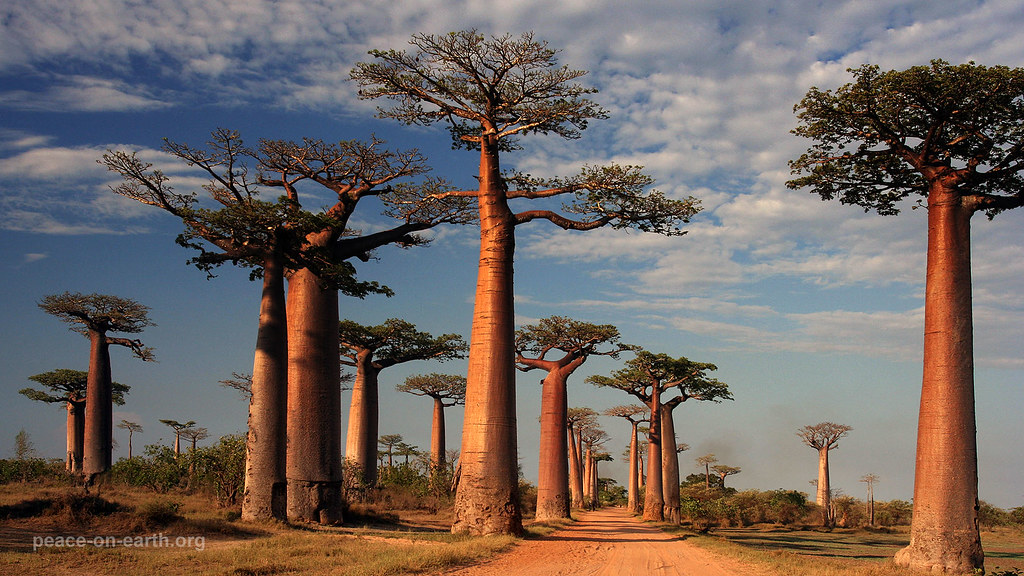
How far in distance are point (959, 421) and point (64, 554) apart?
1192 centimetres

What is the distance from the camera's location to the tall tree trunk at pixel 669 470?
26.5 m

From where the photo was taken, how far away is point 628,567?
916 centimetres

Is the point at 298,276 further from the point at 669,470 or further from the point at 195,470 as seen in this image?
the point at 669,470

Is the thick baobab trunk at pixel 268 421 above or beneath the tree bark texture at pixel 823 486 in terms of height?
above

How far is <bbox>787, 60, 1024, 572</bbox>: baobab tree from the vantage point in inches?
408

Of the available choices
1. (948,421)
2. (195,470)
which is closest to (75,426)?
(195,470)

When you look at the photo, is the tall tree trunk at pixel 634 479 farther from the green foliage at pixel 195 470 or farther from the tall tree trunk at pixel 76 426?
the tall tree trunk at pixel 76 426

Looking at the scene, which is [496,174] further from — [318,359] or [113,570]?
[113,570]

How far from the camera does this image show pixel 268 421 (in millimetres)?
12234

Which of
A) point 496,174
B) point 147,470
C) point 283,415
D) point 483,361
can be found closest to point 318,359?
point 283,415

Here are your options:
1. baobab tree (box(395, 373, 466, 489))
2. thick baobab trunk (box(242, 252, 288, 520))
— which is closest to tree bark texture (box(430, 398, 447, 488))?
baobab tree (box(395, 373, 466, 489))

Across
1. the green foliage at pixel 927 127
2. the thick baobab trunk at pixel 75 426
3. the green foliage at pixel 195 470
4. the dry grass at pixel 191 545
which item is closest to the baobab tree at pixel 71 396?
the thick baobab trunk at pixel 75 426

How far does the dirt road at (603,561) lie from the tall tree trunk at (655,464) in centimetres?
1461

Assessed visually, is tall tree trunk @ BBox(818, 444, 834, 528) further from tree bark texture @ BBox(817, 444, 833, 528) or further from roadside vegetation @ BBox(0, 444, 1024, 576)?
roadside vegetation @ BBox(0, 444, 1024, 576)
